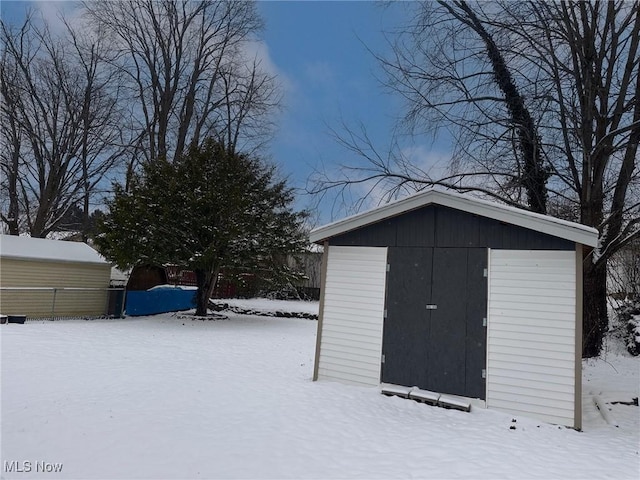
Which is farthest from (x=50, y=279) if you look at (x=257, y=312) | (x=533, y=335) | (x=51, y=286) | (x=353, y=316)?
(x=533, y=335)

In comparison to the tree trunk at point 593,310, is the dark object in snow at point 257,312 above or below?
below

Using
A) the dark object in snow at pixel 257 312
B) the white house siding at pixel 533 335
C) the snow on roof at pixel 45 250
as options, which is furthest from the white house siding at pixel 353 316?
the dark object in snow at pixel 257 312

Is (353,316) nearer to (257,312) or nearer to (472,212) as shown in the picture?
(472,212)

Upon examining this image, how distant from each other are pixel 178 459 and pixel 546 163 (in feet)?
33.6

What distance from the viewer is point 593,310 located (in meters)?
11.4

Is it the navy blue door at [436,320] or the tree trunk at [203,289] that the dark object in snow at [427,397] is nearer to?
the navy blue door at [436,320]

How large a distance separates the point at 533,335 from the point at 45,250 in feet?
50.1

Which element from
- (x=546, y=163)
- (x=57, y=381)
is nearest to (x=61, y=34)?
(x=57, y=381)

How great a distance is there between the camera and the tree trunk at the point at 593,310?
36.3 ft

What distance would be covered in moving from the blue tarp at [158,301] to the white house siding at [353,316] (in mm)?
11348

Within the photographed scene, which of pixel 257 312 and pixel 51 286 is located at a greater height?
pixel 51 286

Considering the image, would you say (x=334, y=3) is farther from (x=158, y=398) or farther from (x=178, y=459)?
(x=178, y=459)

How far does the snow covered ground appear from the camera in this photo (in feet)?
12.1

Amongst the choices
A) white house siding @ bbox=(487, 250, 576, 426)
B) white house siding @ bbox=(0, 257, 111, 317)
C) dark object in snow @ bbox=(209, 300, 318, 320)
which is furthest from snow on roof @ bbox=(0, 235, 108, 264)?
white house siding @ bbox=(487, 250, 576, 426)
